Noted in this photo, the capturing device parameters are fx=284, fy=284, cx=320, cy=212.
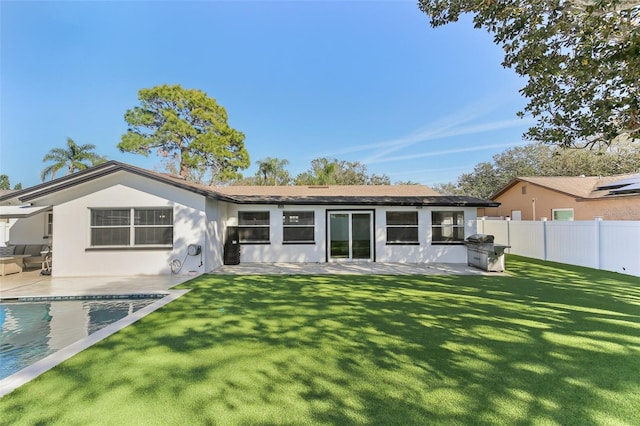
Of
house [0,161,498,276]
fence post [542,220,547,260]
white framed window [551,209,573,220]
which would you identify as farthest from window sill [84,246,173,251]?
white framed window [551,209,573,220]

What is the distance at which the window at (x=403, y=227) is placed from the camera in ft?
43.1

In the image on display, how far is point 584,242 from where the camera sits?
11.2 meters

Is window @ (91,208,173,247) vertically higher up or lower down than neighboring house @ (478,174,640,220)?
lower down

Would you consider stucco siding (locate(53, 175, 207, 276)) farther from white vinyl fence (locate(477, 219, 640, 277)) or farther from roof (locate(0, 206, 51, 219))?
white vinyl fence (locate(477, 219, 640, 277))

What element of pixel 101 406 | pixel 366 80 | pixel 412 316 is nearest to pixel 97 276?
pixel 101 406

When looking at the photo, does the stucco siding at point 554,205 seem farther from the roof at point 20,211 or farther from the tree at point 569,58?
the roof at point 20,211

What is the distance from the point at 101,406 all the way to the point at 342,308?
4345 millimetres

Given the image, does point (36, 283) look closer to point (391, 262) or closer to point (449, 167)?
point (391, 262)

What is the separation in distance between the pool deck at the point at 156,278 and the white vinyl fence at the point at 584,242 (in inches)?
163

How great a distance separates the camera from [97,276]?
1022cm

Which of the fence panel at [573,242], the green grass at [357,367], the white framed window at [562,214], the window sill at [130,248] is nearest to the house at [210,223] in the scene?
the window sill at [130,248]

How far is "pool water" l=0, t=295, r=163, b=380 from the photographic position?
4.31 meters

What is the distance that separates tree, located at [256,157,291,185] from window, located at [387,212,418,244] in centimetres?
2009

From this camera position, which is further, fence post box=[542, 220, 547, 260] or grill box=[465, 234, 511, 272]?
fence post box=[542, 220, 547, 260]
